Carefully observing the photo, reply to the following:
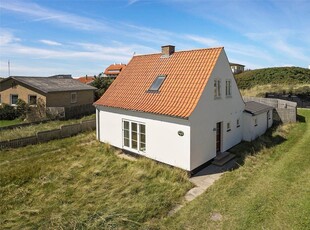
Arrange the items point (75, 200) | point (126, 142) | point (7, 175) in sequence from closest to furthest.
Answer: point (75, 200)
point (7, 175)
point (126, 142)

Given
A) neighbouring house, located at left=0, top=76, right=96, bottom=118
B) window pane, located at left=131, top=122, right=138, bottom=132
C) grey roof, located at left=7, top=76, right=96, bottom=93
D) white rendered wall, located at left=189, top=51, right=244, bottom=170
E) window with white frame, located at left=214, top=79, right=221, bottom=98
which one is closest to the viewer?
white rendered wall, located at left=189, top=51, right=244, bottom=170

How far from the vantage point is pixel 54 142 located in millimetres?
17297

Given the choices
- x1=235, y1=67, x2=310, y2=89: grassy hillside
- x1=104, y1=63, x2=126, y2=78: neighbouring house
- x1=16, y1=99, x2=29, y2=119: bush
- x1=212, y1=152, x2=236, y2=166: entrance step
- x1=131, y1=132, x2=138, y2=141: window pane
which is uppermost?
x1=104, y1=63, x2=126, y2=78: neighbouring house

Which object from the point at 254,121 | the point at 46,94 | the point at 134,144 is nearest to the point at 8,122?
the point at 46,94

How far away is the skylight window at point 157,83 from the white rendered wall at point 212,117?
9.68 feet

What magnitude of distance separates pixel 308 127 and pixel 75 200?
2000cm

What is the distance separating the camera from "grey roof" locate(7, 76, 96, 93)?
26.3 m

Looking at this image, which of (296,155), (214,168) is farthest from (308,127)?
(214,168)

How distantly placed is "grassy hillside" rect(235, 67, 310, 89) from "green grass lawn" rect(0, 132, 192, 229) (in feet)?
141

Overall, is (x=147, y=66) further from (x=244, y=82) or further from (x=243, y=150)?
(x=244, y=82)

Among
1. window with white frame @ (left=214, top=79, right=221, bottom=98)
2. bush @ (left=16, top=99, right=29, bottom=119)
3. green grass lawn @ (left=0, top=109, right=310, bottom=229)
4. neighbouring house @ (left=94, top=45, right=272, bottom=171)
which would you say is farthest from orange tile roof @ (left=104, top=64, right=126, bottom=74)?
window with white frame @ (left=214, top=79, right=221, bottom=98)

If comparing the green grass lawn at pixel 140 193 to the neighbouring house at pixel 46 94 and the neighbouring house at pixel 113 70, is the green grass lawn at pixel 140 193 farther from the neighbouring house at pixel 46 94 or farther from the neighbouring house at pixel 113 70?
the neighbouring house at pixel 113 70

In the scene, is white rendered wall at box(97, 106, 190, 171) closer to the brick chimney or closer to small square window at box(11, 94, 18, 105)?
the brick chimney

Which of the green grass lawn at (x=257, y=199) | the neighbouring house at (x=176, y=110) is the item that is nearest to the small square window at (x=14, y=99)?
the neighbouring house at (x=176, y=110)
